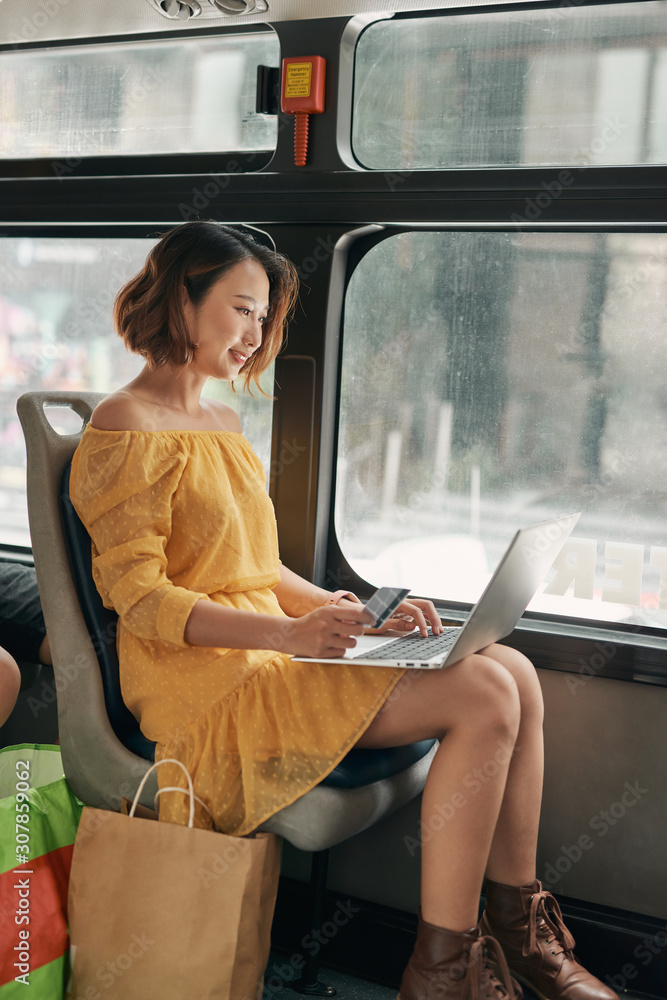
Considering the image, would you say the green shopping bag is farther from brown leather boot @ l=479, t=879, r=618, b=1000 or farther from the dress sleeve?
brown leather boot @ l=479, t=879, r=618, b=1000

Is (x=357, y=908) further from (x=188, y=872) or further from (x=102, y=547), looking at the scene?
(x=102, y=547)

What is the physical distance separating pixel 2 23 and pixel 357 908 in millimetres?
2577

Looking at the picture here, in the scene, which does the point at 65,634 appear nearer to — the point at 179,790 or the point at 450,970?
the point at 179,790

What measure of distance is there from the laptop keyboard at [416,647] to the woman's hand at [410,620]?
2cm

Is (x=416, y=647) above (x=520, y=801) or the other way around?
above

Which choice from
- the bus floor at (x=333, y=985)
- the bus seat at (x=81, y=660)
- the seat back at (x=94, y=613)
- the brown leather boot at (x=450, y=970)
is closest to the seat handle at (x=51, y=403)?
the bus seat at (x=81, y=660)

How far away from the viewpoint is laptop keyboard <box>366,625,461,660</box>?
166cm

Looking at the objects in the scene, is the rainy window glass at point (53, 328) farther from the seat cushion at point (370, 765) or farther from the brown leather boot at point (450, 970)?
the brown leather boot at point (450, 970)

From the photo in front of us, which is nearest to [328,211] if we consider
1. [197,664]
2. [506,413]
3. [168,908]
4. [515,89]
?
[515,89]

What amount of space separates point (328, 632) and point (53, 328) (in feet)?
5.71

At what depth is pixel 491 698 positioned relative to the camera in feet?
5.41

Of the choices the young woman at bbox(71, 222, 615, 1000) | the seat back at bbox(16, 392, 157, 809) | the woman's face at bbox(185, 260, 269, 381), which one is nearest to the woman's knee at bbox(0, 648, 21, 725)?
the seat back at bbox(16, 392, 157, 809)

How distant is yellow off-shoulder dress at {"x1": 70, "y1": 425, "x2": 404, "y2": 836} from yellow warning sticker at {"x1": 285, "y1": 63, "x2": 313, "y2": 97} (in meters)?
0.97

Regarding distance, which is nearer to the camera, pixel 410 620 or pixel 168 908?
pixel 168 908
